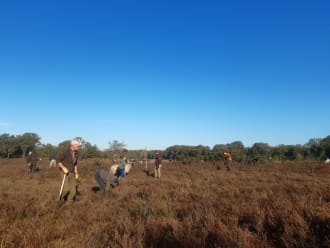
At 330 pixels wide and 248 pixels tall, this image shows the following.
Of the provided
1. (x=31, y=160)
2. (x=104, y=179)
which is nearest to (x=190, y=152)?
(x=31, y=160)

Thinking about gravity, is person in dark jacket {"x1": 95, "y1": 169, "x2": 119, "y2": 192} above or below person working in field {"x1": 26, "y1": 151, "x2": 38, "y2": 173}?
below

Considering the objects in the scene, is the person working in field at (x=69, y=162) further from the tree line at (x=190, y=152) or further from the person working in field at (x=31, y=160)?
the tree line at (x=190, y=152)

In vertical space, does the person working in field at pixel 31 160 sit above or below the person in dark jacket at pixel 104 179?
above

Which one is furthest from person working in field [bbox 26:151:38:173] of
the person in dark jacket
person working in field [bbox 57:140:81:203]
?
person working in field [bbox 57:140:81:203]

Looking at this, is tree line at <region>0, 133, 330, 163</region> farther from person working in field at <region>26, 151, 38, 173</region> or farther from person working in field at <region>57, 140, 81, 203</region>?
person working in field at <region>57, 140, 81, 203</region>

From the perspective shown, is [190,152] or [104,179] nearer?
[104,179]

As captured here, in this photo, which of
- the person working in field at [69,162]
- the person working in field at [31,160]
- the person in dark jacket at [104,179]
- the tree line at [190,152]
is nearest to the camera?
the person working in field at [69,162]

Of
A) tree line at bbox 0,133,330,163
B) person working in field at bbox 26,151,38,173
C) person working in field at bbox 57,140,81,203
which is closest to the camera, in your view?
person working in field at bbox 57,140,81,203

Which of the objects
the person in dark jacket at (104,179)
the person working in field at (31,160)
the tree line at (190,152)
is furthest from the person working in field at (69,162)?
the tree line at (190,152)

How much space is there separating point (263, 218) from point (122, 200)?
13.6ft

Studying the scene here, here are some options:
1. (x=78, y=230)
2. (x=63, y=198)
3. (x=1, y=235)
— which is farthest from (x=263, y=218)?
(x=63, y=198)

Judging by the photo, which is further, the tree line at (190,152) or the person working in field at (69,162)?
the tree line at (190,152)

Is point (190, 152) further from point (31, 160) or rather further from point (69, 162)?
point (69, 162)

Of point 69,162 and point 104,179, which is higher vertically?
point 69,162
